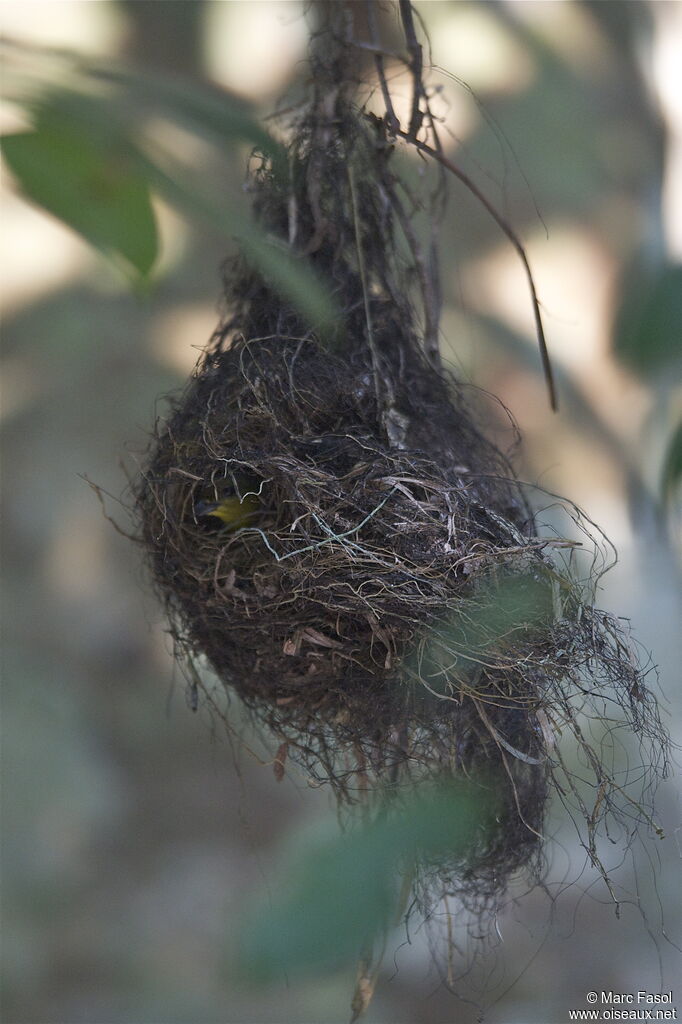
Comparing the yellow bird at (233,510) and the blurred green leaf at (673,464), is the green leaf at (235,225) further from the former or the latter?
the yellow bird at (233,510)

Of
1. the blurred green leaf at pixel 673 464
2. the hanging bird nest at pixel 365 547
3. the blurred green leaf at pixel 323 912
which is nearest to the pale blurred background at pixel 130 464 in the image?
the hanging bird nest at pixel 365 547

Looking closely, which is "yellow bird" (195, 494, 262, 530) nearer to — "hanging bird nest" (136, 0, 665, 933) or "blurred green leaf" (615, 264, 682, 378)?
"hanging bird nest" (136, 0, 665, 933)

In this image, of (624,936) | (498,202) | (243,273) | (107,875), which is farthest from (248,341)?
(624,936)

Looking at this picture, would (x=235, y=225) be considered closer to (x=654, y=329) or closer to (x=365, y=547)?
(x=654, y=329)

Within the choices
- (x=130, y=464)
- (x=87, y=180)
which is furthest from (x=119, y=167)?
(x=130, y=464)

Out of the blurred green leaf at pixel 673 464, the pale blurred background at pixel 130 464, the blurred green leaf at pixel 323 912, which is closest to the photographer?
the blurred green leaf at pixel 323 912

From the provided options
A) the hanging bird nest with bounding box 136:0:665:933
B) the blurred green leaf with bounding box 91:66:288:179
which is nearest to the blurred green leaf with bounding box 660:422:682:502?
the blurred green leaf with bounding box 91:66:288:179

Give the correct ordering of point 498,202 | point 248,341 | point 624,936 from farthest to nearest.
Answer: point 624,936 → point 498,202 → point 248,341

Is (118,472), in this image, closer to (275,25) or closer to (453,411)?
(275,25)
